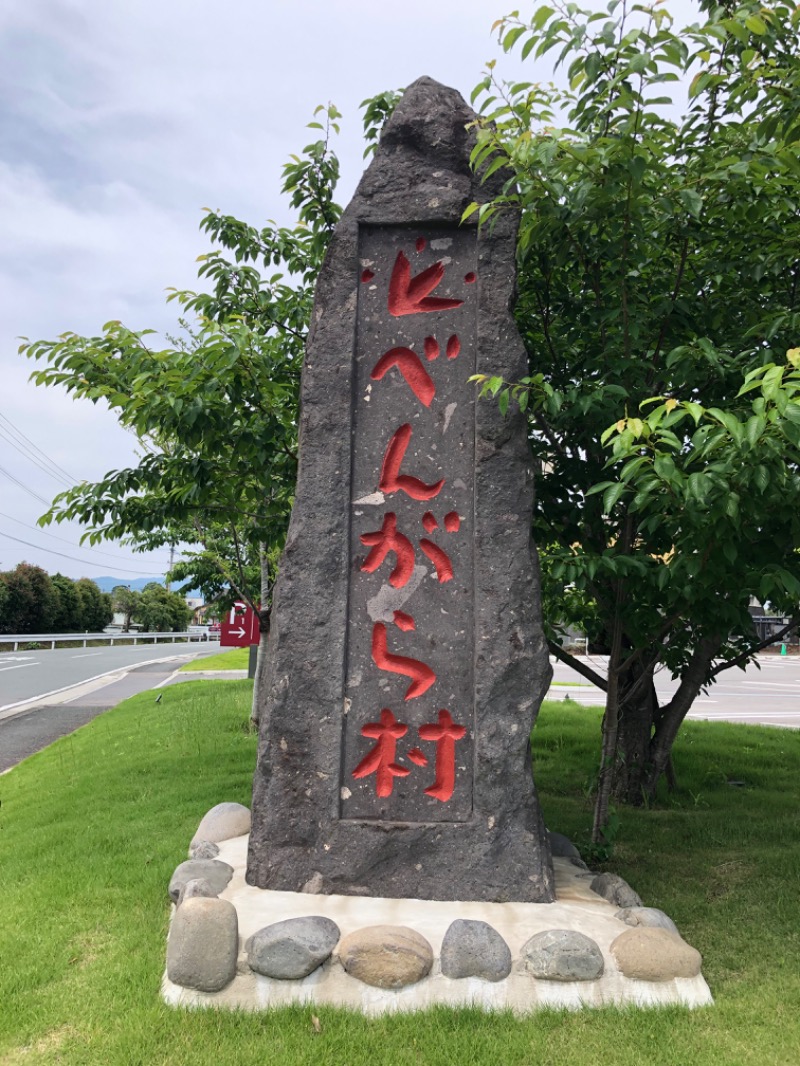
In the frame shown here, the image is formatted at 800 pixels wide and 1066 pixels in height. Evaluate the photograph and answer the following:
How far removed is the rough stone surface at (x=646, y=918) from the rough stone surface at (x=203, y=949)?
1.83 metres

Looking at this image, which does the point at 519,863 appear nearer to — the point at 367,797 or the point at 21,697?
the point at 367,797

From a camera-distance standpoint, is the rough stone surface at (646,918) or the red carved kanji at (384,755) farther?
the red carved kanji at (384,755)

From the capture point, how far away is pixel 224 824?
200 inches

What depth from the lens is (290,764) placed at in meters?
4.24

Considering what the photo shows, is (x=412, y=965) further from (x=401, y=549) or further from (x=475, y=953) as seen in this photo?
(x=401, y=549)

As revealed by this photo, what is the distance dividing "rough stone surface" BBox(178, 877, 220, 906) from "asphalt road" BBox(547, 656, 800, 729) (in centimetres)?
874

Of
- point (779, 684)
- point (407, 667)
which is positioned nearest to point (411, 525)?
point (407, 667)

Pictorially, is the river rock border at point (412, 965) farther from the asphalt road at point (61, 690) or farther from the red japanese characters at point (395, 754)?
the asphalt road at point (61, 690)

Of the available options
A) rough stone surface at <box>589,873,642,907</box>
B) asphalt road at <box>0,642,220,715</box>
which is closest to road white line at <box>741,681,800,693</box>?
asphalt road at <box>0,642,220,715</box>

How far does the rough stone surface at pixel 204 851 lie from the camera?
465 centimetres

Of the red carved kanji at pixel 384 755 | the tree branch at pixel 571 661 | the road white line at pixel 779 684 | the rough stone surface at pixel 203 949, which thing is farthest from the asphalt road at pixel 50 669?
the road white line at pixel 779 684

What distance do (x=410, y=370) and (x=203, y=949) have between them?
10.00 feet

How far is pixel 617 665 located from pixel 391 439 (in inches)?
76.4

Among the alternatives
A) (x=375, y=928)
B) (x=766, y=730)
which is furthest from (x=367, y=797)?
(x=766, y=730)
